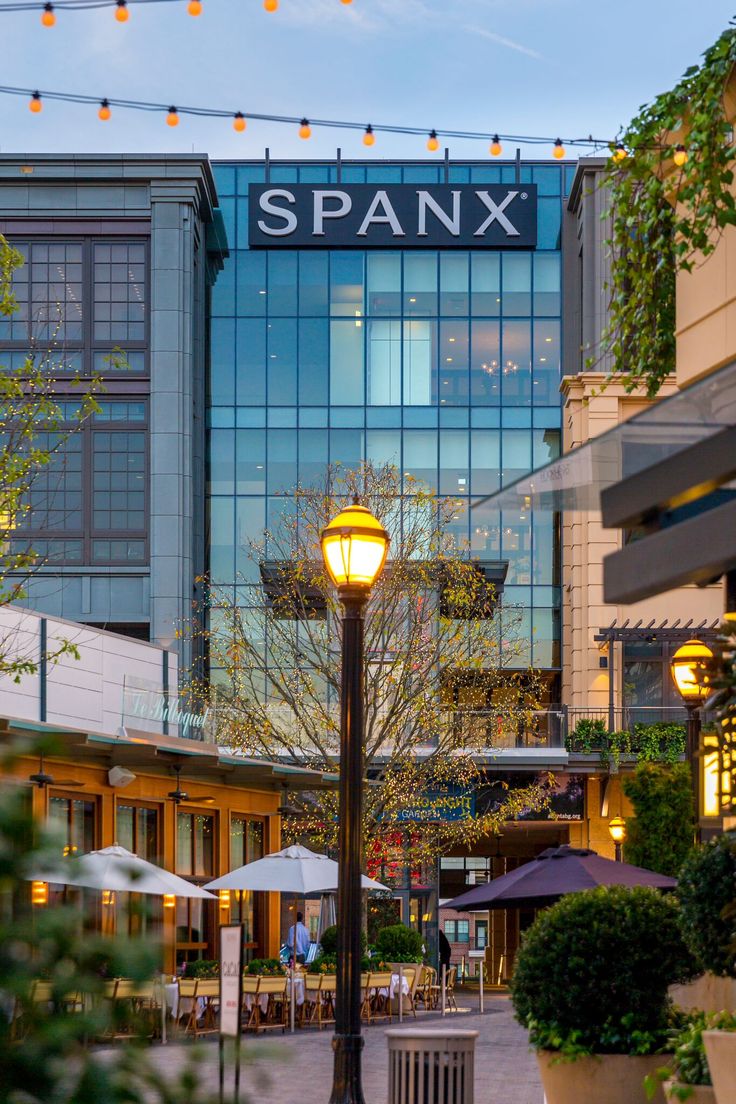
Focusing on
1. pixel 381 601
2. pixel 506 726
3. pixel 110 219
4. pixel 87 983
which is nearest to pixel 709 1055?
pixel 87 983

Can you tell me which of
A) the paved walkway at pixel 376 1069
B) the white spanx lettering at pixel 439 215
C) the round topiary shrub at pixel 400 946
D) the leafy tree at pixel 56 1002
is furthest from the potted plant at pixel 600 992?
the white spanx lettering at pixel 439 215

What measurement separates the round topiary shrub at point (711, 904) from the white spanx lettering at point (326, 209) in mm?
44557

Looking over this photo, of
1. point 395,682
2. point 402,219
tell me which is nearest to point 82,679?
point 395,682

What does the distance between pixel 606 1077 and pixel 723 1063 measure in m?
2.64

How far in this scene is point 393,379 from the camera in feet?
171

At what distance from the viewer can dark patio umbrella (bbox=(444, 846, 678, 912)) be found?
15.3 m

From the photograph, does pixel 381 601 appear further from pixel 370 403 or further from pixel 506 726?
pixel 370 403

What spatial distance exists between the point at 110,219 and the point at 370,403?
988 cm

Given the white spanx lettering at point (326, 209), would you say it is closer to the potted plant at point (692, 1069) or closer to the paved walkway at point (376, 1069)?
the paved walkway at point (376, 1069)

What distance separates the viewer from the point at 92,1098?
2.08m

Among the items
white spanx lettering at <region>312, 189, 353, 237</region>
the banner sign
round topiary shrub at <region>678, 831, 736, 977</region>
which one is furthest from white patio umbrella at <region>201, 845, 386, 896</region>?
white spanx lettering at <region>312, 189, 353, 237</region>

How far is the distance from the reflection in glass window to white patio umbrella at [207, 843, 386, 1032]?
90.2 ft

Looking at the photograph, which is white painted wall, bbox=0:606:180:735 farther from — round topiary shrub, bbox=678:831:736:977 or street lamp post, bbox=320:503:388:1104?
round topiary shrub, bbox=678:831:736:977

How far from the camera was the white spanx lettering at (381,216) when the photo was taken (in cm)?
5228
